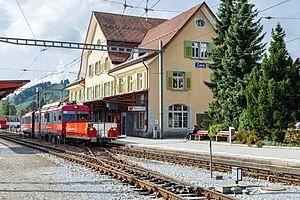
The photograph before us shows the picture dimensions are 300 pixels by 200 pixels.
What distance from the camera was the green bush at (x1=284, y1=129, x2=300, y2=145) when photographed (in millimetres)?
26644

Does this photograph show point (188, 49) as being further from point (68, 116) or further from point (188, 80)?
point (68, 116)

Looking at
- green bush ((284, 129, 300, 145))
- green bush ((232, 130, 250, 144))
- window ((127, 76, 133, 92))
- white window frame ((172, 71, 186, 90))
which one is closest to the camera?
green bush ((284, 129, 300, 145))

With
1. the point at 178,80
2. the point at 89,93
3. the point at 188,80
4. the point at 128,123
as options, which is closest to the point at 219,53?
the point at 188,80

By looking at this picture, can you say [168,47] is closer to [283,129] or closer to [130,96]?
[130,96]

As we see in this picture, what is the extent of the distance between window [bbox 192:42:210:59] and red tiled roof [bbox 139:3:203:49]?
2311 mm

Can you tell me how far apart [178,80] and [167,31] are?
554 centimetres

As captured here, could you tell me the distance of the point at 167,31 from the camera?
47406 mm

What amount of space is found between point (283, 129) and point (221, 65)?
8647 mm

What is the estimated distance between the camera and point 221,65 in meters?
35.0

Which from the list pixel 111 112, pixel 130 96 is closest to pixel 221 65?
pixel 130 96

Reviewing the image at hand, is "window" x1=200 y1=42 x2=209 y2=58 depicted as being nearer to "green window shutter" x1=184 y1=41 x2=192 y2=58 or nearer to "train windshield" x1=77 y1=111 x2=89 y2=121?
"green window shutter" x1=184 y1=41 x2=192 y2=58

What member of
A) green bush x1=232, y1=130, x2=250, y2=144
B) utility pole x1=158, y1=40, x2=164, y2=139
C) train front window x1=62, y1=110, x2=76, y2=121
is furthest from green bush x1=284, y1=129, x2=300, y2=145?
train front window x1=62, y1=110, x2=76, y2=121

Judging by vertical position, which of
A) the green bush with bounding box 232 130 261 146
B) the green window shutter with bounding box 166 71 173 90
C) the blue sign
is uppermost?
the blue sign

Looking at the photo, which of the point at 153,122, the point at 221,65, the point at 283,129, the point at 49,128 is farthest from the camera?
the point at 153,122
